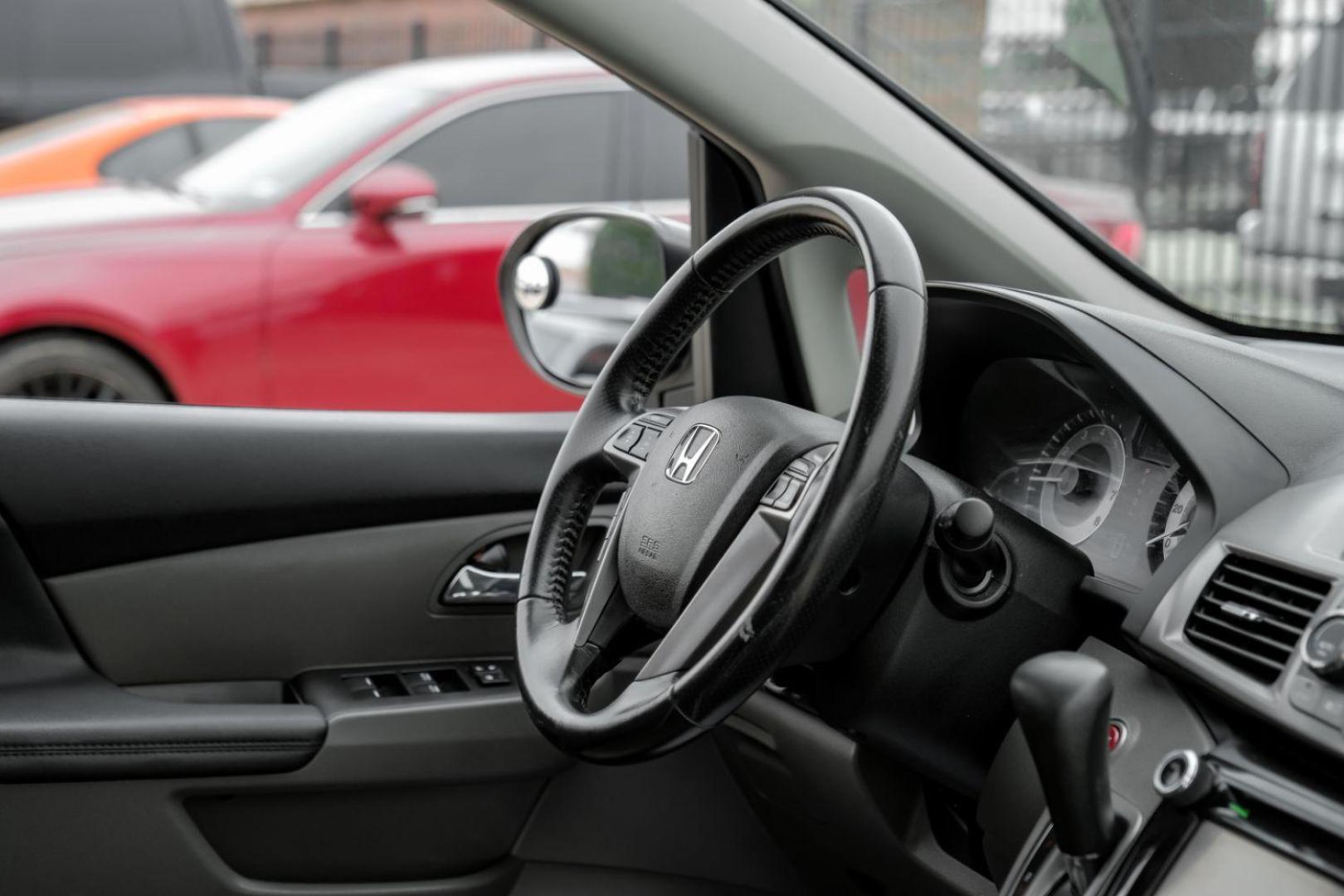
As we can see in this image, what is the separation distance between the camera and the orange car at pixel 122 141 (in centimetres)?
435

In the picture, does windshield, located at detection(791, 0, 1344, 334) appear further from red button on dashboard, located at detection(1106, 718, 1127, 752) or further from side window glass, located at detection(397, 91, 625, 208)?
side window glass, located at detection(397, 91, 625, 208)

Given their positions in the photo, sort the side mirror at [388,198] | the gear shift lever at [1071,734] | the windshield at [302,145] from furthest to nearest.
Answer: the windshield at [302,145] → the side mirror at [388,198] → the gear shift lever at [1071,734]

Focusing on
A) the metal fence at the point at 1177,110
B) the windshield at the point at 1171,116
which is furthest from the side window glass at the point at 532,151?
the windshield at the point at 1171,116

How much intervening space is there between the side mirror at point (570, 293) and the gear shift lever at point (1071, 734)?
0.98 meters

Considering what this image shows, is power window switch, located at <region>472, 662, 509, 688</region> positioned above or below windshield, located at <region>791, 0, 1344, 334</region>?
below

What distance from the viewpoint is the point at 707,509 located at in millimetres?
1242

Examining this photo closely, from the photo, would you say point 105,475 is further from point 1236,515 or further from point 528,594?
point 1236,515

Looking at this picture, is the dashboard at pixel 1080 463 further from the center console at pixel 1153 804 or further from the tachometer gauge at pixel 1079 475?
the center console at pixel 1153 804

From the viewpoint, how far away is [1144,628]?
1211 millimetres

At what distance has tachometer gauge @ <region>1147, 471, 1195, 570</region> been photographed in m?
1.33

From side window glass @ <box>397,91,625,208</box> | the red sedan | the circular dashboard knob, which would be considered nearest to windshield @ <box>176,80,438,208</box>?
the red sedan

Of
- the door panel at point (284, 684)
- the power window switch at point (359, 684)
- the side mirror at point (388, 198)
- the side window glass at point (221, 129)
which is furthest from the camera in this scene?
the side window glass at point (221, 129)

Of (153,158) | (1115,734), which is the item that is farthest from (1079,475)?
(153,158)

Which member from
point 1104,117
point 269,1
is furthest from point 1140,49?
point 269,1
